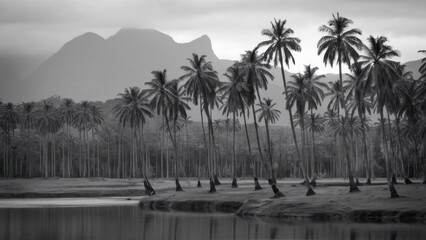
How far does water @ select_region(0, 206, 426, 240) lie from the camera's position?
4100 cm

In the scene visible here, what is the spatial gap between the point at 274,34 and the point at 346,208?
24.8 metres

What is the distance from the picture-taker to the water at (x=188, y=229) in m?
41.0

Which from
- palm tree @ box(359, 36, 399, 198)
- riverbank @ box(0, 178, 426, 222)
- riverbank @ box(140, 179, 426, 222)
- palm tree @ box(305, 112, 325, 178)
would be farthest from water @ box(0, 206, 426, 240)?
palm tree @ box(305, 112, 325, 178)

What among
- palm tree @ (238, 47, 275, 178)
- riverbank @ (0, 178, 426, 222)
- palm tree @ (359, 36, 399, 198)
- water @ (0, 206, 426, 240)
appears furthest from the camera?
palm tree @ (238, 47, 275, 178)

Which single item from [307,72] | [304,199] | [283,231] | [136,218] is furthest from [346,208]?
[307,72]

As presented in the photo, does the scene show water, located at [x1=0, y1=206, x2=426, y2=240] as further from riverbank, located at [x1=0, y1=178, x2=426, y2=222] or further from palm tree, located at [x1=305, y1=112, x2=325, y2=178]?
palm tree, located at [x1=305, y1=112, x2=325, y2=178]

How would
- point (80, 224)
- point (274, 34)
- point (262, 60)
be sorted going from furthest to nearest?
point (262, 60) < point (274, 34) < point (80, 224)

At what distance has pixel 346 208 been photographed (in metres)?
56.2

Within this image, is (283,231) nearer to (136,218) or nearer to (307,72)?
(136,218)

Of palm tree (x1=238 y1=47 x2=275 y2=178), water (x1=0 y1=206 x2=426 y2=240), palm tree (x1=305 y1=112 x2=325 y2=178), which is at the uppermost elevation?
palm tree (x1=238 y1=47 x2=275 y2=178)

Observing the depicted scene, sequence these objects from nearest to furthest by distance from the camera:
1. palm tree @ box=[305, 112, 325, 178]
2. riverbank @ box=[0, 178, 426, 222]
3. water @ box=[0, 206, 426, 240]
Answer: water @ box=[0, 206, 426, 240], riverbank @ box=[0, 178, 426, 222], palm tree @ box=[305, 112, 325, 178]

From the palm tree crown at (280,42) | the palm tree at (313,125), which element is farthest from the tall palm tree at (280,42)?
the palm tree at (313,125)

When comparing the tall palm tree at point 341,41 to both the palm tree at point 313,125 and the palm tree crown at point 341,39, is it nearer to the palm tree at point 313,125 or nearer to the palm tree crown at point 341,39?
the palm tree crown at point 341,39

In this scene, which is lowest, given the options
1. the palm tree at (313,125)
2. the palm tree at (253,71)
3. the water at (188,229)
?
the water at (188,229)
